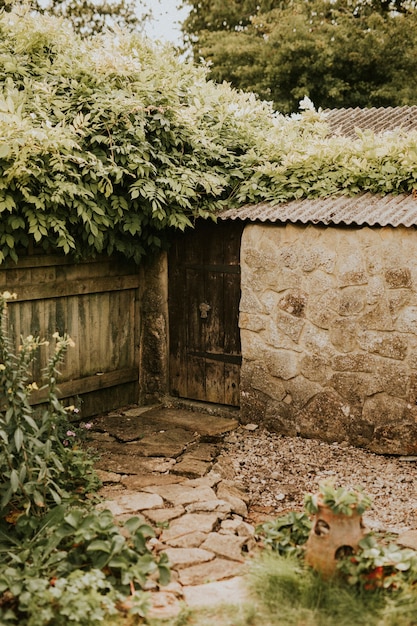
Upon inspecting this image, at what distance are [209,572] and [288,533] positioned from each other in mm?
532

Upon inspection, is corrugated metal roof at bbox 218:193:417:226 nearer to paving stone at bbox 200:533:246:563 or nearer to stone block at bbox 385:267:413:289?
stone block at bbox 385:267:413:289

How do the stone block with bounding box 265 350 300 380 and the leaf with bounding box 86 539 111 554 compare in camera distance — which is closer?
the leaf with bounding box 86 539 111 554

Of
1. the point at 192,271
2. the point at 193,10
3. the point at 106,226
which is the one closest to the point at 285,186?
the point at 192,271

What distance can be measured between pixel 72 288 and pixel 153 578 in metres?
3.74

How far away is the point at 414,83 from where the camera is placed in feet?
51.1

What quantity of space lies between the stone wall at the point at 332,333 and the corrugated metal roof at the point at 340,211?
14cm

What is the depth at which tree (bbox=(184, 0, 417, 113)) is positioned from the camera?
1557 centimetres

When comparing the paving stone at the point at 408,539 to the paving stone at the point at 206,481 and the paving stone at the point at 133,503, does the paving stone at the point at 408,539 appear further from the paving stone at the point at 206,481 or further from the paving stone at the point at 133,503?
the paving stone at the point at 133,503

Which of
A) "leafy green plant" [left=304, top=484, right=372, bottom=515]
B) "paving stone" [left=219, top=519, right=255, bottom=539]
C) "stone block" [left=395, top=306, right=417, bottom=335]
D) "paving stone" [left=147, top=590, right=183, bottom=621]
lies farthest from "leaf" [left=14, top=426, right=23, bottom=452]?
"stone block" [left=395, top=306, right=417, bottom=335]

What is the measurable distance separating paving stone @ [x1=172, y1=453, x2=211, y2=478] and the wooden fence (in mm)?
1644

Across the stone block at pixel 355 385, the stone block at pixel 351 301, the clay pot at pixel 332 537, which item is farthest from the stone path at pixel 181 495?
the stone block at pixel 351 301

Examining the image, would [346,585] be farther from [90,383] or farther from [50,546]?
[90,383]

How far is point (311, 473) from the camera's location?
5953 mm

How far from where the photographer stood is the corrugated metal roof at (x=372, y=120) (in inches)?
360
